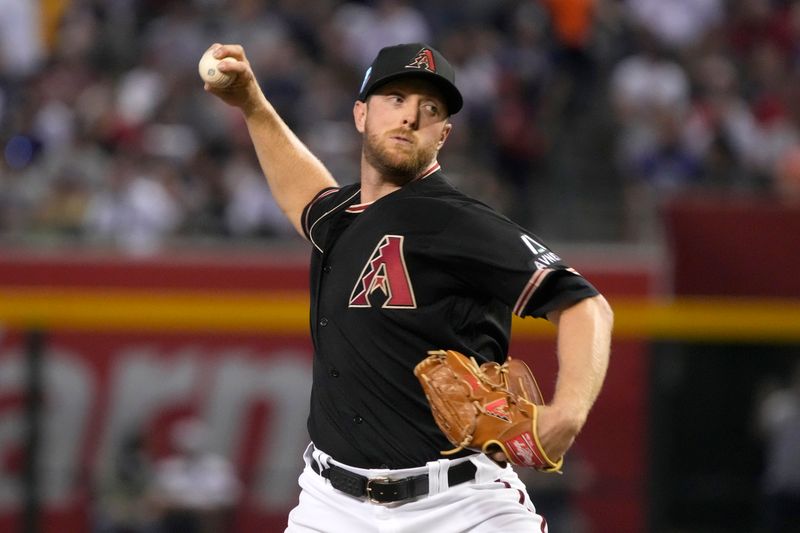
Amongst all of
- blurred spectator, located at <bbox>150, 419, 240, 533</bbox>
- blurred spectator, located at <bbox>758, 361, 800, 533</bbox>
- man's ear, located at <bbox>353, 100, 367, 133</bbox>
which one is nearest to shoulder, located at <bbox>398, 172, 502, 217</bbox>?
man's ear, located at <bbox>353, 100, 367, 133</bbox>

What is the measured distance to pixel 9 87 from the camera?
12141 millimetres

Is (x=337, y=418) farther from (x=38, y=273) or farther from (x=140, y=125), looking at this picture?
(x=140, y=125)

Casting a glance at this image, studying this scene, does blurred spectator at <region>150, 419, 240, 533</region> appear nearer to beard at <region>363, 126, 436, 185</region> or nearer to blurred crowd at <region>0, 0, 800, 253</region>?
blurred crowd at <region>0, 0, 800, 253</region>

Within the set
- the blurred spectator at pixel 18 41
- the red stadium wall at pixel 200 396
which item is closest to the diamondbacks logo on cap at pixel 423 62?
the red stadium wall at pixel 200 396

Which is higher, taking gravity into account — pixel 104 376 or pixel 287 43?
pixel 287 43

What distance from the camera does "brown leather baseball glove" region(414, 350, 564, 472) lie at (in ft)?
10.9

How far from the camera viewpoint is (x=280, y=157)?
454cm

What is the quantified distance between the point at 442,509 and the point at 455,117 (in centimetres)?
843

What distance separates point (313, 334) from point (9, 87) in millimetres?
8850

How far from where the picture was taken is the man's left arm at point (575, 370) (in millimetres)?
3289

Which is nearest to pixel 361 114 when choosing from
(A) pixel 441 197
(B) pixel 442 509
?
(A) pixel 441 197

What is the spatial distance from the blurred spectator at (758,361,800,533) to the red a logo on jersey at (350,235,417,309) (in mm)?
4906

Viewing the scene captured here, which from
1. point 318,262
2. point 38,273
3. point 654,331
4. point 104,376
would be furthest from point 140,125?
point 318,262

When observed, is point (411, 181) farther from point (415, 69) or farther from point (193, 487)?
point (193, 487)
